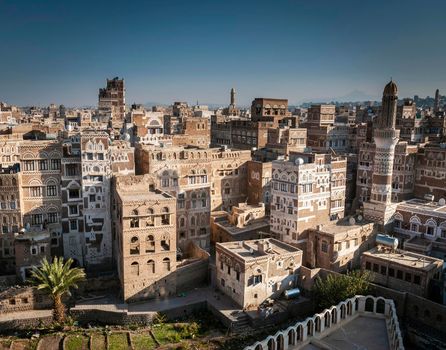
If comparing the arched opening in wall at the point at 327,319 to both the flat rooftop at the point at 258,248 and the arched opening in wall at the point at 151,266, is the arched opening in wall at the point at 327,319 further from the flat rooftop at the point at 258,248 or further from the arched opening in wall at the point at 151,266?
the arched opening in wall at the point at 151,266

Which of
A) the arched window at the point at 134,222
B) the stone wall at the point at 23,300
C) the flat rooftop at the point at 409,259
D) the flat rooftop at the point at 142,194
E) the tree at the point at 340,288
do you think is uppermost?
the flat rooftop at the point at 142,194

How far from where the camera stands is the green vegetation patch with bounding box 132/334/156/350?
150 ft

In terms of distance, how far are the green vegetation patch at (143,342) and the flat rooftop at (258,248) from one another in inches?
542

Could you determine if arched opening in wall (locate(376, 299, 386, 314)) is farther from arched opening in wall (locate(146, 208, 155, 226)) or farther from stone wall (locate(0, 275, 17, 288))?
stone wall (locate(0, 275, 17, 288))

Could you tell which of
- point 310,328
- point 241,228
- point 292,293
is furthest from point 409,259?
point 241,228

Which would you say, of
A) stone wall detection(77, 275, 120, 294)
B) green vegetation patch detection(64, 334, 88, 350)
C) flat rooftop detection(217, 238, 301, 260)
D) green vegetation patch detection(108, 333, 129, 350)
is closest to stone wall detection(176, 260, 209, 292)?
flat rooftop detection(217, 238, 301, 260)

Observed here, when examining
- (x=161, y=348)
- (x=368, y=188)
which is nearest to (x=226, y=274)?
(x=161, y=348)

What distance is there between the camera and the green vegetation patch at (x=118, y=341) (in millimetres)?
45469

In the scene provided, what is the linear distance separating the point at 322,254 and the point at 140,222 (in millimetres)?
24723

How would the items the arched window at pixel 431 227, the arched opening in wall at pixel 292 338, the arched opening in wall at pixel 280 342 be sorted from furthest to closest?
the arched window at pixel 431 227
the arched opening in wall at pixel 292 338
the arched opening in wall at pixel 280 342

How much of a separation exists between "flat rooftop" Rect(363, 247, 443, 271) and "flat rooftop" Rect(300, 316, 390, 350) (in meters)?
8.24

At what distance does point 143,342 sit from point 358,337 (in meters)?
22.7

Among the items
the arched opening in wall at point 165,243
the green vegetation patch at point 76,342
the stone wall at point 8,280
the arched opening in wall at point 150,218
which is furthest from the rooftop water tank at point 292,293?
the stone wall at point 8,280

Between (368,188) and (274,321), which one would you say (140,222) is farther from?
(368,188)
